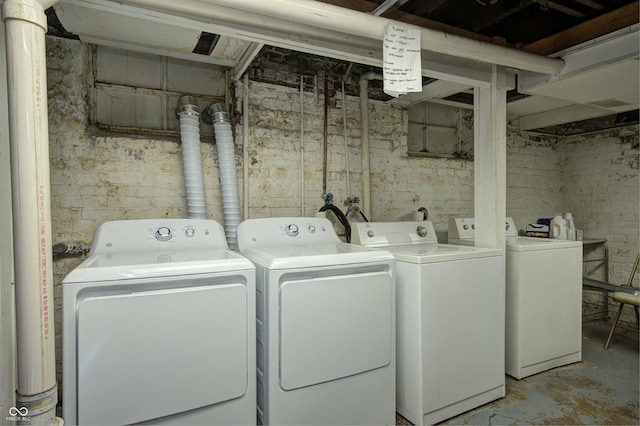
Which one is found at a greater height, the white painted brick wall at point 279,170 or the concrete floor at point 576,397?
the white painted brick wall at point 279,170

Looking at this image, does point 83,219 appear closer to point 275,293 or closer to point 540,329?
point 275,293

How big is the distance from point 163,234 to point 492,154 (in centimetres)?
206

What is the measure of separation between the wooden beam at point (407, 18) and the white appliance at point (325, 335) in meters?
1.24

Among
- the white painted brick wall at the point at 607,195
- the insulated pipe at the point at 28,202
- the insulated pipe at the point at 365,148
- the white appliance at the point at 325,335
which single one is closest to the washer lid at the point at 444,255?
the white appliance at the point at 325,335

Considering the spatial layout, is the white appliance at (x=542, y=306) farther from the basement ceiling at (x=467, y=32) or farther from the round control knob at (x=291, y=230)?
the round control knob at (x=291, y=230)

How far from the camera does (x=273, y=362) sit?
1.60 meters

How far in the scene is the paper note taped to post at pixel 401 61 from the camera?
1.75 m

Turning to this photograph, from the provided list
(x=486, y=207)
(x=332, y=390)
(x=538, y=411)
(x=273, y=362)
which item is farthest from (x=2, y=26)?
(x=538, y=411)

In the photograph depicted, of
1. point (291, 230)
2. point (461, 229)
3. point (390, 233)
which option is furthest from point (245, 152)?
point (461, 229)

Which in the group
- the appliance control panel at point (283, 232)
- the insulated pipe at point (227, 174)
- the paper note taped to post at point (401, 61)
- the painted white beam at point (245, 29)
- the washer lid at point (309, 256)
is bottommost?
the washer lid at point (309, 256)

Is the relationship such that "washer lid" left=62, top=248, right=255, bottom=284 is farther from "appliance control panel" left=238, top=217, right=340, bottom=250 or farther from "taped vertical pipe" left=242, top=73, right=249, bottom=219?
"taped vertical pipe" left=242, top=73, right=249, bottom=219

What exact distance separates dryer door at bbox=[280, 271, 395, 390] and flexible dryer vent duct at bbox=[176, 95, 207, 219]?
1000 mm

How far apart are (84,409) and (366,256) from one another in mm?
1286

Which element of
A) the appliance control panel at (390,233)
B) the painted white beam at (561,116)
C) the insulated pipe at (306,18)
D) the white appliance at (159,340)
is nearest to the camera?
the white appliance at (159,340)
